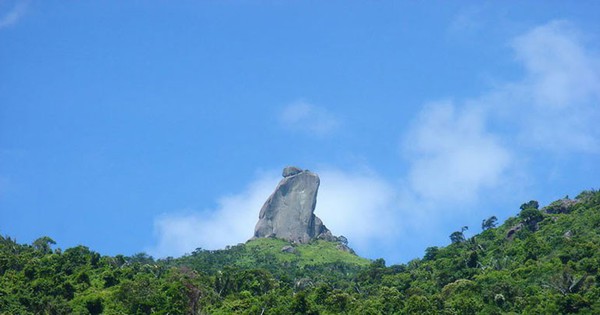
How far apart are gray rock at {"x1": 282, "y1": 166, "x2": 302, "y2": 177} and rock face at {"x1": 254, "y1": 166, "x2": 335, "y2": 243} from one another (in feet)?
1.56

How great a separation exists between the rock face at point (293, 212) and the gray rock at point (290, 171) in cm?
48

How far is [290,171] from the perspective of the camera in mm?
166125

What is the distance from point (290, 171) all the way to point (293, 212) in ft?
30.5

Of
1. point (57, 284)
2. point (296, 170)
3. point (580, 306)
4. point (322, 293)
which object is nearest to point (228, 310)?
point (322, 293)

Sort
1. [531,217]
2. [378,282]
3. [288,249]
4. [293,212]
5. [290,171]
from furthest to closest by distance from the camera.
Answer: [290,171]
[293,212]
[288,249]
[531,217]
[378,282]

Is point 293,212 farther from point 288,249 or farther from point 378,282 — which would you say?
point 378,282

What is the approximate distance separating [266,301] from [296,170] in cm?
8897

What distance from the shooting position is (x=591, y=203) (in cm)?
11119

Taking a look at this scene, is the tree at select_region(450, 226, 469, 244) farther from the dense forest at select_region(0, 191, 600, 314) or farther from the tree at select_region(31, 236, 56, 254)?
the tree at select_region(31, 236, 56, 254)

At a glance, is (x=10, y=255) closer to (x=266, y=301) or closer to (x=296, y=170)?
(x=266, y=301)

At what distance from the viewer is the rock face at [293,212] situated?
159875 mm

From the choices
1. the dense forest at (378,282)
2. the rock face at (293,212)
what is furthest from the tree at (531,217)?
the rock face at (293,212)

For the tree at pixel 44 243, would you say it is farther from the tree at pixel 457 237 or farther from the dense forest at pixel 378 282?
the tree at pixel 457 237

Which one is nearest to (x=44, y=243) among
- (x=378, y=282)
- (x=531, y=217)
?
(x=378, y=282)
